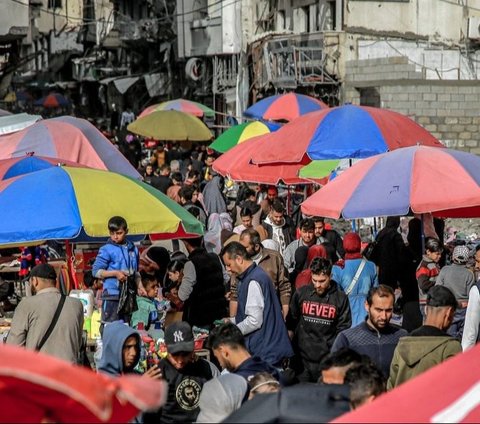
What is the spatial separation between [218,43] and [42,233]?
28.7m

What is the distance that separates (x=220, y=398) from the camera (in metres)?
6.48

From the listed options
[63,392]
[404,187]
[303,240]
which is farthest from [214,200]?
[63,392]

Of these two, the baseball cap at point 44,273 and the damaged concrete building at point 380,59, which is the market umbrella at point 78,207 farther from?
the damaged concrete building at point 380,59

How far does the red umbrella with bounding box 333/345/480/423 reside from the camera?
15.4 feet

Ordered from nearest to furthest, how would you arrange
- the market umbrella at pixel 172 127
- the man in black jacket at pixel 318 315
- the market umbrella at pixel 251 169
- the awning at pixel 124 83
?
the man in black jacket at pixel 318 315 < the market umbrella at pixel 251 169 < the market umbrella at pixel 172 127 < the awning at pixel 124 83

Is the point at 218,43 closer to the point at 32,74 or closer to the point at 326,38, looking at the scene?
the point at 326,38

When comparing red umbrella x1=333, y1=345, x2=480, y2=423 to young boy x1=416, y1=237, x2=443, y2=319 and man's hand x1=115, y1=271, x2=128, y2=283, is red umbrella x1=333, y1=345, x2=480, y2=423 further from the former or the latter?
young boy x1=416, y1=237, x2=443, y2=319

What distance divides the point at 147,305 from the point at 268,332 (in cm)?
156

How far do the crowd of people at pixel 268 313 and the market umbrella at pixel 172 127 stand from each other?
11.4 meters

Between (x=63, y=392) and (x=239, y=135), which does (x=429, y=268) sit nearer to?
(x=63, y=392)

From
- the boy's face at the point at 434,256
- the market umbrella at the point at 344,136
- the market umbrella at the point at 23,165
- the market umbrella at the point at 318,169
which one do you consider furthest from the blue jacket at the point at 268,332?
the market umbrella at the point at 318,169

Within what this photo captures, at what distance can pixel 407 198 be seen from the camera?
987cm

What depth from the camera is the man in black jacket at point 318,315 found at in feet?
29.6

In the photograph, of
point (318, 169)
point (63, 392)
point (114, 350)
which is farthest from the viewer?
point (318, 169)
